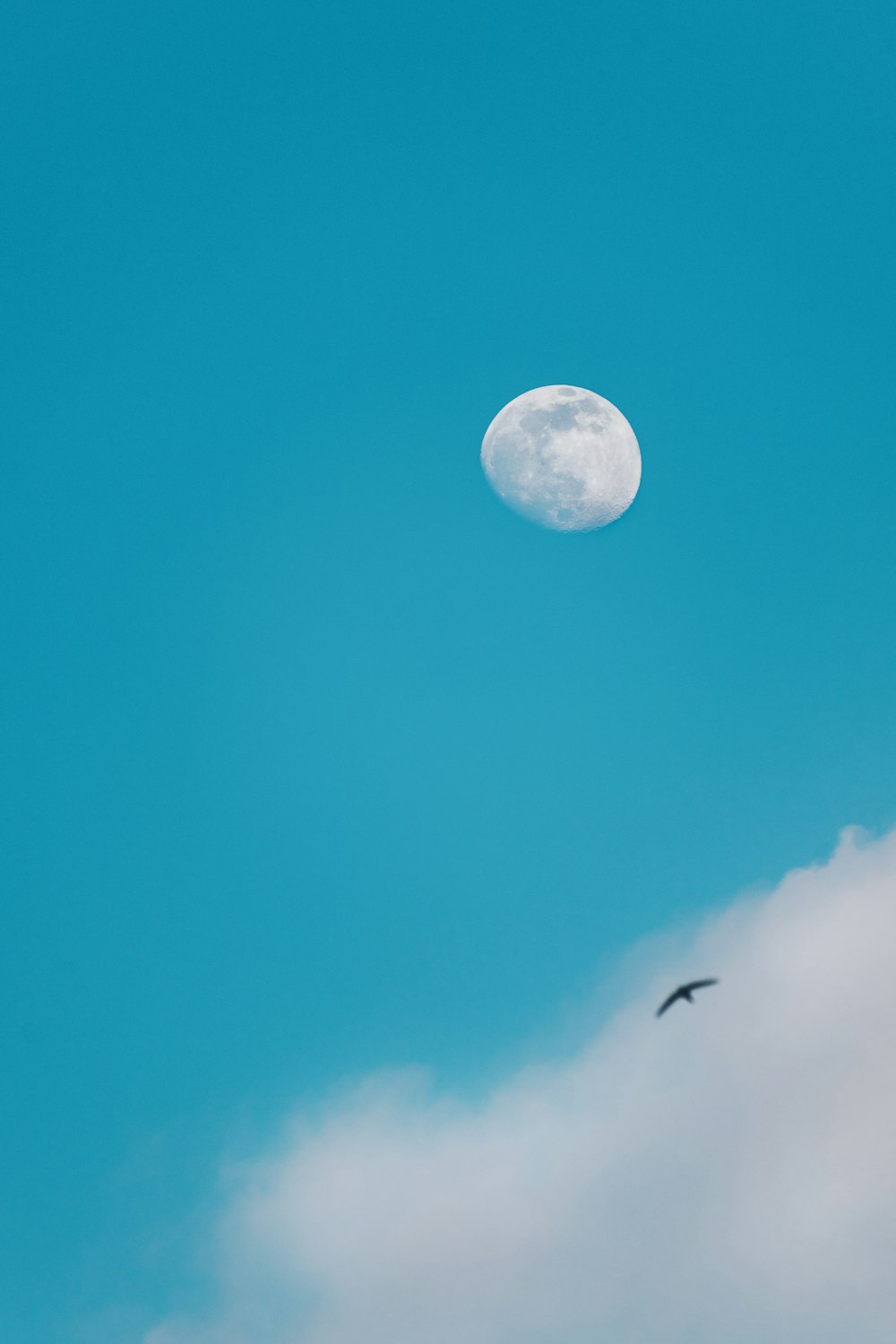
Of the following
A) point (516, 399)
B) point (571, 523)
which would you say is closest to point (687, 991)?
point (571, 523)

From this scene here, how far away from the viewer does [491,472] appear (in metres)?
120

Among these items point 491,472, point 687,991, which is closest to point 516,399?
point 491,472

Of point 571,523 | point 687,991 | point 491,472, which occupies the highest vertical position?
point 491,472

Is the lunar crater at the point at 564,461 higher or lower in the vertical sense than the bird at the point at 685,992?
higher

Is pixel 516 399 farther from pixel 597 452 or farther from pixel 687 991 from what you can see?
pixel 687 991

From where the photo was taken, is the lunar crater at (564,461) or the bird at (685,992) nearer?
the bird at (685,992)

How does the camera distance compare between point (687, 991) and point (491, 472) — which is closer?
point (687, 991)

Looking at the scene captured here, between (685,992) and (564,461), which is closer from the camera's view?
(685,992)

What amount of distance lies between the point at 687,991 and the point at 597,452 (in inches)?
1990

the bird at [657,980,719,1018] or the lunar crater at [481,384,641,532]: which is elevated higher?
the lunar crater at [481,384,641,532]

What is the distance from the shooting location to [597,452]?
11931 cm

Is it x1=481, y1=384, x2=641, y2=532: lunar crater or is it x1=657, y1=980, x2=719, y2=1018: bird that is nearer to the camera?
x1=657, y1=980, x2=719, y2=1018: bird

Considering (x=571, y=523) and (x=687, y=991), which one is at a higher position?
(x=571, y=523)

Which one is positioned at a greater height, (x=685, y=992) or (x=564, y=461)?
(x=564, y=461)
